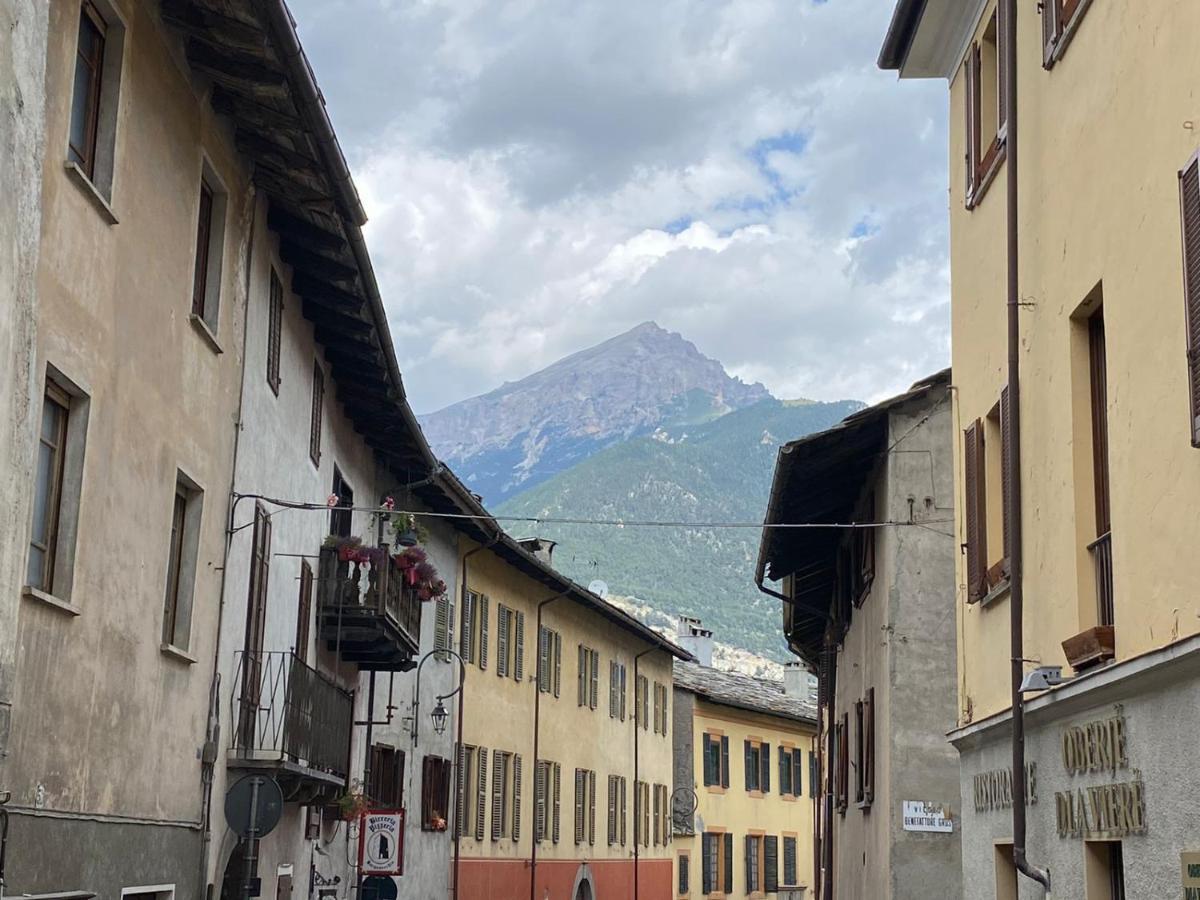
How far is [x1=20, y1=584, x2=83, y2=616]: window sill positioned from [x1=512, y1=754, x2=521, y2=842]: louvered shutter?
26.1 meters

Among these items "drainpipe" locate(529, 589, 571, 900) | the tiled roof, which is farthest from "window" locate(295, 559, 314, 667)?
the tiled roof

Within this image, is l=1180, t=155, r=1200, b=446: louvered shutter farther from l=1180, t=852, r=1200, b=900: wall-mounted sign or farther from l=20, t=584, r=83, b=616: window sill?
l=20, t=584, r=83, b=616: window sill

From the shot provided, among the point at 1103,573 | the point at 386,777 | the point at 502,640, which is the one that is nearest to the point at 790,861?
the point at 502,640

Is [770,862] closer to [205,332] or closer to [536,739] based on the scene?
[536,739]

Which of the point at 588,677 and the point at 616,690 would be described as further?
the point at 616,690

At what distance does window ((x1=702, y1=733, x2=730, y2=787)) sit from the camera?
5334cm

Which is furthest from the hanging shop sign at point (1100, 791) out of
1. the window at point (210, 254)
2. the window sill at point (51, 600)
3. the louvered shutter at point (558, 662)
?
the louvered shutter at point (558, 662)

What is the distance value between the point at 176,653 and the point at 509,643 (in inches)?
892

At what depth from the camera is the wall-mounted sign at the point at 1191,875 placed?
777cm

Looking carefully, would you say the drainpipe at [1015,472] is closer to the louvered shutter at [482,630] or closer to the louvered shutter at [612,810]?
the louvered shutter at [482,630]

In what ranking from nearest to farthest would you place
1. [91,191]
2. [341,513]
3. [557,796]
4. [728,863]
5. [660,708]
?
[91,191] < [341,513] < [557,796] < [660,708] < [728,863]

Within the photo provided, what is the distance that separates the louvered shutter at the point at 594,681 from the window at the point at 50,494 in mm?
32642

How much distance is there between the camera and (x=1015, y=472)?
11500 mm

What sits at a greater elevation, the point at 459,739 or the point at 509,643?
the point at 509,643
